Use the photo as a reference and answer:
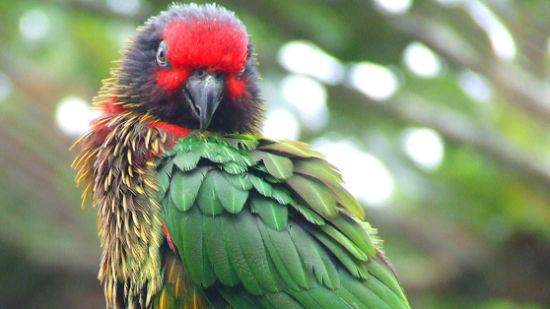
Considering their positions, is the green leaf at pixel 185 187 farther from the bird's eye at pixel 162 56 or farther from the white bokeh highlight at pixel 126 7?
the white bokeh highlight at pixel 126 7

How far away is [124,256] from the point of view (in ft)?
13.8

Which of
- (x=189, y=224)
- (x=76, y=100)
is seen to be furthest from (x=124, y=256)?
(x=76, y=100)

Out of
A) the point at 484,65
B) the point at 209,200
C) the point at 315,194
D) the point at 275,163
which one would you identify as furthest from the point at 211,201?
the point at 484,65

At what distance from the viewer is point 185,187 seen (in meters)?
4.10

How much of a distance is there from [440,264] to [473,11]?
3.14 meters

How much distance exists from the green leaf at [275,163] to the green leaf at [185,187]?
290mm

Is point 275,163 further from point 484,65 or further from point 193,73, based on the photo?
point 484,65

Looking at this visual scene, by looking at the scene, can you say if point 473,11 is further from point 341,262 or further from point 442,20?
A: point 341,262

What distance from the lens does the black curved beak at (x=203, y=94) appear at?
4.40 metres

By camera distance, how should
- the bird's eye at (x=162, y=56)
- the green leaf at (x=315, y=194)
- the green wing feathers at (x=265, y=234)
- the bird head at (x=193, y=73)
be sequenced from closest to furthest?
the green wing feathers at (x=265, y=234)
the green leaf at (x=315, y=194)
the bird head at (x=193, y=73)
the bird's eye at (x=162, y=56)

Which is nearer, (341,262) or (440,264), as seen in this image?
(341,262)

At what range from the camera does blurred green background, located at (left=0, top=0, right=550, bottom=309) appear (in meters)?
7.90

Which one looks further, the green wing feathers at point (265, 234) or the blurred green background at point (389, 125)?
the blurred green background at point (389, 125)

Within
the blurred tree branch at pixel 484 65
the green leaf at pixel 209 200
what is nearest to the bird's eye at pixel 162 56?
the green leaf at pixel 209 200
